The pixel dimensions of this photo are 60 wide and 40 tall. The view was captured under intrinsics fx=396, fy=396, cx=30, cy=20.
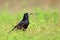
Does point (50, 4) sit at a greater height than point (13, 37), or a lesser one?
lesser

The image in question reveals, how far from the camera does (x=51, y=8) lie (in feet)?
47.2

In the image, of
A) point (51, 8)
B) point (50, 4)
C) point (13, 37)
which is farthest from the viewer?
point (50, 4)

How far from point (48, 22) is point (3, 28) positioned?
6.59ft

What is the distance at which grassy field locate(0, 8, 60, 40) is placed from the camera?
9125 millimetres

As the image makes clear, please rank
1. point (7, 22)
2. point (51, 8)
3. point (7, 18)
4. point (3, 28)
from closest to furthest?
point (3, 28) → point (7, 22) → point (7, 18) → point (51, 8)

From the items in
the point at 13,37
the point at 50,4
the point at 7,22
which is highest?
the point at 13,37

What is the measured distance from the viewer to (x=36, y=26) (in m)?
10.8

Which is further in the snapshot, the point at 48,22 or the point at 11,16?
the point at 11,16

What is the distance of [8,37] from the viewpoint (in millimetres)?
8945

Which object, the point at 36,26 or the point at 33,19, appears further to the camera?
the point at 33,19

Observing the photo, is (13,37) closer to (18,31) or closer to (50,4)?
(18,31)

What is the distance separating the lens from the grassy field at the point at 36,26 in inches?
359

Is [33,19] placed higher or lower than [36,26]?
lower

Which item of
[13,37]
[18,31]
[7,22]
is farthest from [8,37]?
[7,22]
